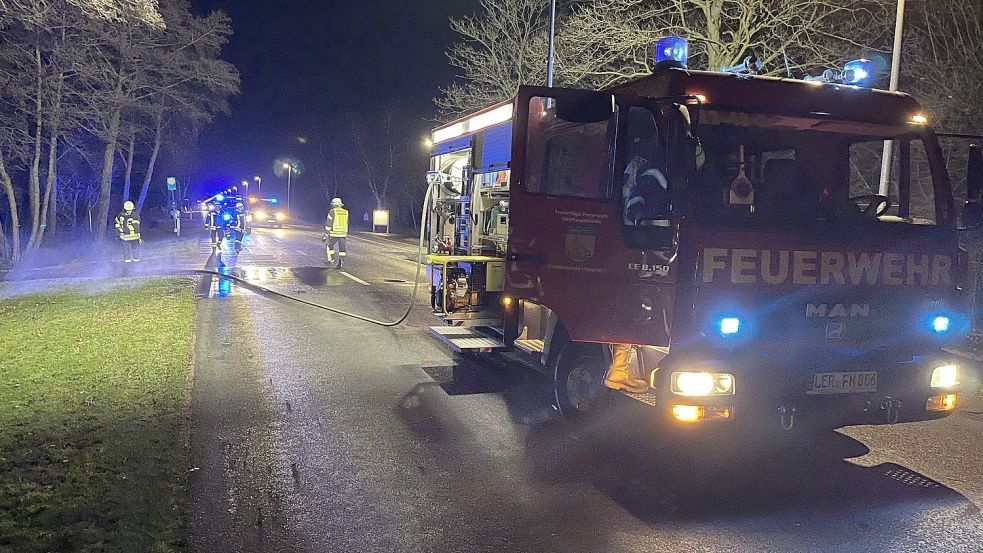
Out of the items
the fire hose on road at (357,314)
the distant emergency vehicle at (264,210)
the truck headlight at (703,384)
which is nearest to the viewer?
the truck headlight at (703,384)

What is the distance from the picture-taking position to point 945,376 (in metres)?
4.96

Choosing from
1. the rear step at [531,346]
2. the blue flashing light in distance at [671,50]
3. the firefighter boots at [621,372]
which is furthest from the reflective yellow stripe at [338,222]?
the firefighter boots at [621,372]

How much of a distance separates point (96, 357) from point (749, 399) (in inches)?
279

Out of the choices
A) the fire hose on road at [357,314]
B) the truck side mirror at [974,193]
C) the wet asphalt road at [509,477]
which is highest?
the truck side mirror at [974,193]

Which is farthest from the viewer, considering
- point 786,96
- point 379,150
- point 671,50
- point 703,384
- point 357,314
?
point 379,150

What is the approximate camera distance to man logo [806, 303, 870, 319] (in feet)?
15.7

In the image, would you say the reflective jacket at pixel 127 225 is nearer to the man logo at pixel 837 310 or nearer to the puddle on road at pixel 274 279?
the puddle on road at pixel 274 279

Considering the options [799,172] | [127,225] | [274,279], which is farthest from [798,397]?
[127,225]

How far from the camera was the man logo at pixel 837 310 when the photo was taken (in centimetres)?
478

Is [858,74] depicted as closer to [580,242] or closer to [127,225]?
[580,242]

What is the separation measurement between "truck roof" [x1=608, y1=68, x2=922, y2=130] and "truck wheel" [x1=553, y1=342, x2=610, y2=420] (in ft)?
6.45

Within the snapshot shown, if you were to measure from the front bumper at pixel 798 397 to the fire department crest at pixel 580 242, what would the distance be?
1016 millimetres

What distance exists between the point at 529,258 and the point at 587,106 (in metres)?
1.22

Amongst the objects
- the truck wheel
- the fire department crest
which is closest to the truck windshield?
the fire department crest
